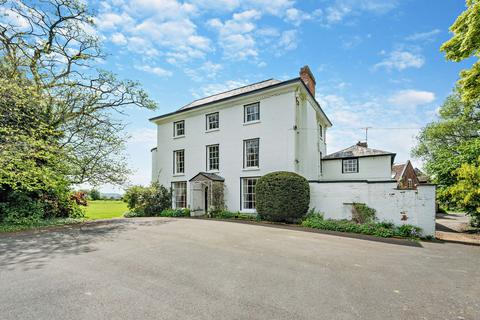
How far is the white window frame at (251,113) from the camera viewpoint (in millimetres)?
15253

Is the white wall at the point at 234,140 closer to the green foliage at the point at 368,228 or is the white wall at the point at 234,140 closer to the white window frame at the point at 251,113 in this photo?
the white window frame at the point at 251,113

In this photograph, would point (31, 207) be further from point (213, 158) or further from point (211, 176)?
point (213, 158)

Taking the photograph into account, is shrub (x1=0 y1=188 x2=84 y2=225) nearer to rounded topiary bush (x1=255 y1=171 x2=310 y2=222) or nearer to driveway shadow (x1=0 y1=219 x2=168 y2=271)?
driveway shadow (x1=0 y1=219 x2=168 y2=271)

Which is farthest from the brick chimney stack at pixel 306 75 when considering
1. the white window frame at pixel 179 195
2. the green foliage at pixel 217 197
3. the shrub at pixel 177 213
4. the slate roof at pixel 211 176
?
the shrub at pixel 177 213

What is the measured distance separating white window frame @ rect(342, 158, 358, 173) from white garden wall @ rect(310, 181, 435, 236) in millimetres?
6626

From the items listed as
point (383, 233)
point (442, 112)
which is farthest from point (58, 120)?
point (442, 112)

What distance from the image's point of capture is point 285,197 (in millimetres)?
11867

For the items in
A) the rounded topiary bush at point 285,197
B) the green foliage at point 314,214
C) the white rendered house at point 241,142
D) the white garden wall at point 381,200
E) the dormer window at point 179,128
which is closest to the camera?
the white garden wall at point 381,200

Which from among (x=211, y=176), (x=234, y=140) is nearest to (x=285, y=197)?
(x=211, y=176)

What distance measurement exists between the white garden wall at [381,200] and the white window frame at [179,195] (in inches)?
385

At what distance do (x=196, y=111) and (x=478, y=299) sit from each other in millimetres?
16929

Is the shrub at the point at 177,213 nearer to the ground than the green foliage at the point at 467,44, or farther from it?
nearer to the ground

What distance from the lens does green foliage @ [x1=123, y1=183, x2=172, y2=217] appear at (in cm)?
1658

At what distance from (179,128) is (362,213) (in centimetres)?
1449
